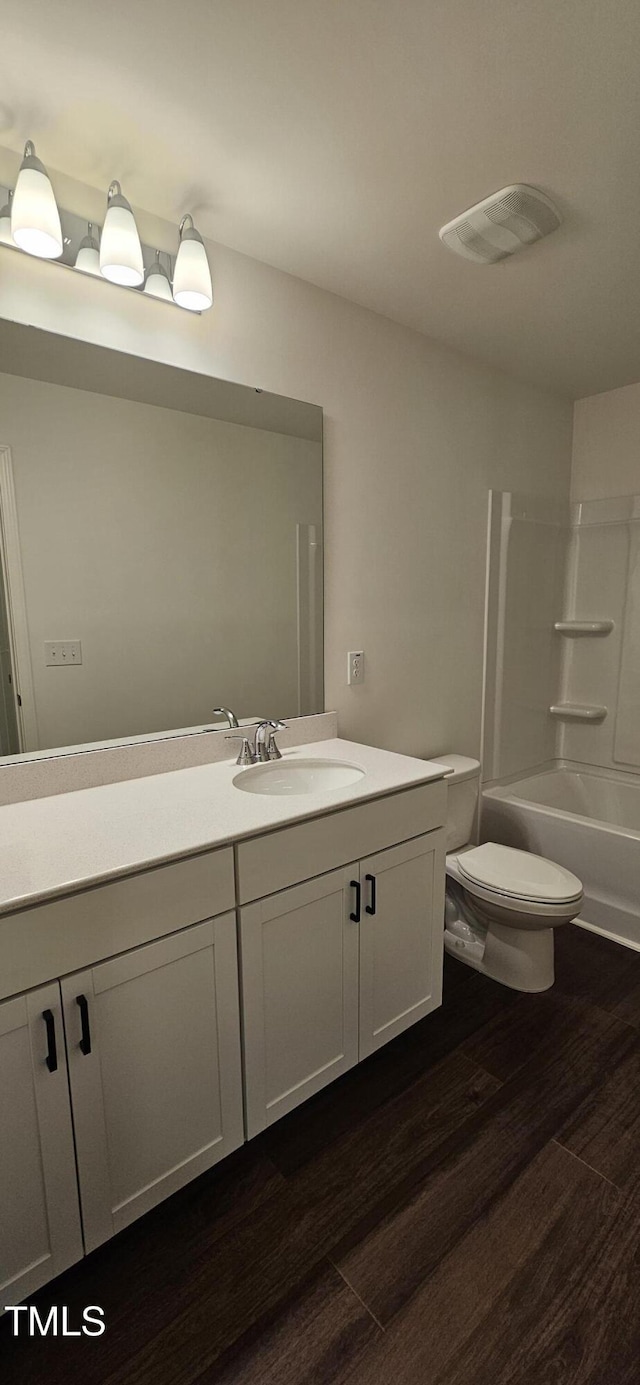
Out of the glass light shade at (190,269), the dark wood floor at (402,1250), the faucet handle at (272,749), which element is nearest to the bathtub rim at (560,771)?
the dark wood floor at (402,1250)

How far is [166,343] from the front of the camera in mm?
1569

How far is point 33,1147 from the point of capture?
3.27 feet

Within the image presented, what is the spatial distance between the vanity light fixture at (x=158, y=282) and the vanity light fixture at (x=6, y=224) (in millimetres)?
313

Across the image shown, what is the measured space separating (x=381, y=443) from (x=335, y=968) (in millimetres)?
1724

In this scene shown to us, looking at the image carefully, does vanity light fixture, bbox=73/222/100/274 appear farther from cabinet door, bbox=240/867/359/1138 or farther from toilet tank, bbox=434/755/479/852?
toilet tank, bbox=434/755/479/852

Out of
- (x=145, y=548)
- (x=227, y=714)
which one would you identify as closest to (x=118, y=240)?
(x=145, y=548)

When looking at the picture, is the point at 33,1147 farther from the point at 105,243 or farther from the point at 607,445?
the point at 607,445

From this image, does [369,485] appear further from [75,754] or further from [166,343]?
[75,754]

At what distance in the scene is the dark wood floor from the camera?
102 centimetres

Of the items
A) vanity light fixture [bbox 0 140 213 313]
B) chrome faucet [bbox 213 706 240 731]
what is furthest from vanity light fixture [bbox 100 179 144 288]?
chrome faucet [bbox 213 706 240 731]

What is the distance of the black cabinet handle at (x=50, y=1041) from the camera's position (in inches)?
38.9

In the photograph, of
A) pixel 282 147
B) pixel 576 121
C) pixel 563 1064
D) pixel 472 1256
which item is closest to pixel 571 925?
pixel 563 1064

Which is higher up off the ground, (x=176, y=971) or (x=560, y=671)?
(x=560, y=671)

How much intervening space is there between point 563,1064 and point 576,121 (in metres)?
2.34
